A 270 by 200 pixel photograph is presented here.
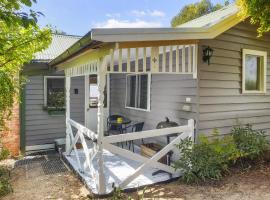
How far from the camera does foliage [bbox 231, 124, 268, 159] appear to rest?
237 inches

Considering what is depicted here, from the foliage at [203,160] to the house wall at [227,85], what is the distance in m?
0.47

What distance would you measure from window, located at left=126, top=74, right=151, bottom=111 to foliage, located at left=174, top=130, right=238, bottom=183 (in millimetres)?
2452

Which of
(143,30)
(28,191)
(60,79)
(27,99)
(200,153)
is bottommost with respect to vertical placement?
(28,191)

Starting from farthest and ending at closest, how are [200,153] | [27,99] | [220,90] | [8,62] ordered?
[27,99] → [220,90] → [200,153] → [8,62]

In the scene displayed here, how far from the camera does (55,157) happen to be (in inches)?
305

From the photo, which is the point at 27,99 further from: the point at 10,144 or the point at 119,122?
the point at 119,122

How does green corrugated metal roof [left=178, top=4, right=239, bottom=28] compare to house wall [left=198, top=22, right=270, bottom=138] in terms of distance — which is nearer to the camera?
green corrugated metal roof [left=178, top=4, right=239, bottom=28]

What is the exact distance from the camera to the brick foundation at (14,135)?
7965 mm

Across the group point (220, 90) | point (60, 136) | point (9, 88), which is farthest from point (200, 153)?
point (60, 136)

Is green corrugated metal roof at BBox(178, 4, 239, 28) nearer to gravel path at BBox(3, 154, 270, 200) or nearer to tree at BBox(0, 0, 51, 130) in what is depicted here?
gravel path at BBox(3, 154, 270, 200)

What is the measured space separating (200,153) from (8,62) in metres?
4.26

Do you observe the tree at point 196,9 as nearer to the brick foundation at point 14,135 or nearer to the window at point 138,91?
the window at point 138,91

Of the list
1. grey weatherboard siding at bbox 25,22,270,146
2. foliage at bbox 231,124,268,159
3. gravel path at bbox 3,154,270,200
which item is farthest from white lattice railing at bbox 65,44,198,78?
gravel path at bbox 3,154,270,200

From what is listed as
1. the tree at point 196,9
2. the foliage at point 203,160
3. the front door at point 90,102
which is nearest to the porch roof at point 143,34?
the foliage at point 203,160
